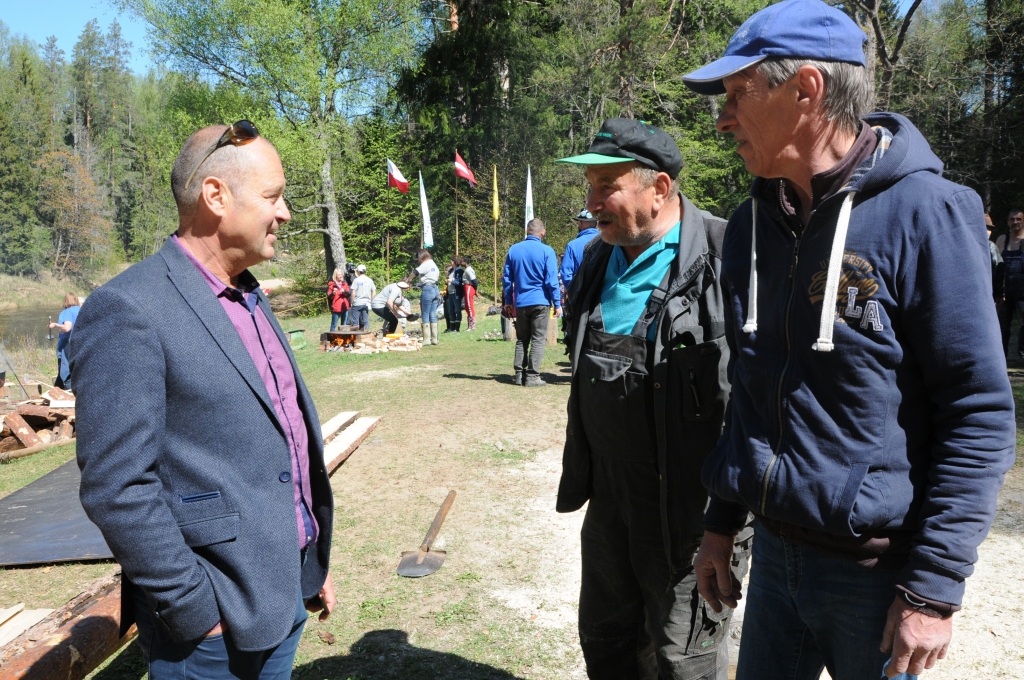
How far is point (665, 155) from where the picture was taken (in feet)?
8.58

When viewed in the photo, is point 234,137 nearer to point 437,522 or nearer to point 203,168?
point 203,168

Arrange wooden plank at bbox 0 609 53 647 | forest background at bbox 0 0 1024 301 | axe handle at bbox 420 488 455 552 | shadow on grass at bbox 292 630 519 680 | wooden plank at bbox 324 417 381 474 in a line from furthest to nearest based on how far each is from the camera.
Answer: forest background at bbox 0 0 1024 301, wooden plank at bbox 324 417 381 474, axe handle at bbox 420 488 455 552, wooden plank at bbox 0 609 53 647, shadow on grass at bbox 292 630 519 680

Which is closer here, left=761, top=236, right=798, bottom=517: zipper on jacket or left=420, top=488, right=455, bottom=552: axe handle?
left=761, top=236, right=798, bottom=517: zipper on jacket

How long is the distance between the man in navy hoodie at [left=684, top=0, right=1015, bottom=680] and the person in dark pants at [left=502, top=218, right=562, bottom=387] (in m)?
7.55

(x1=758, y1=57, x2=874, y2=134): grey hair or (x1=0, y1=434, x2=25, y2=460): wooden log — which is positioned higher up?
(x1=758, y1=57, x2=874, y2=134): grey hair

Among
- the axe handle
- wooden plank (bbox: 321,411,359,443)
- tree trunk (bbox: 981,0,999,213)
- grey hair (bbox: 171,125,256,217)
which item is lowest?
the axe handle

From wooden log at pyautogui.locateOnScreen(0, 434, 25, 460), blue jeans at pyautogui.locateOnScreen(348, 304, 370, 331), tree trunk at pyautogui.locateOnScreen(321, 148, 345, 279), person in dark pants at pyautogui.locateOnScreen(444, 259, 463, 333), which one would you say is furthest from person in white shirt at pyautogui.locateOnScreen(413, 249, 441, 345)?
tree trunk at pyautogui.locateOnScreen(321, 148, 345, 279)

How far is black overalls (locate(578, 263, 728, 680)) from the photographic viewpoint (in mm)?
2445

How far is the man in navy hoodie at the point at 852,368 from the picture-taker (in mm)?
1435

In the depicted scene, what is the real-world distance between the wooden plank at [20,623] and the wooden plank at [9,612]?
17mm

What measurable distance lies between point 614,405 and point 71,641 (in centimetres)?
244

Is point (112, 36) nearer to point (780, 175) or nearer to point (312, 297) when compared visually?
point (312, 297)

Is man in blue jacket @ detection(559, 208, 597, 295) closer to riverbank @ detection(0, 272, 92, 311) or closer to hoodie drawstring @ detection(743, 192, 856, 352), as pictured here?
hoodie drawstring @ detection(743, 192, 856, 352)

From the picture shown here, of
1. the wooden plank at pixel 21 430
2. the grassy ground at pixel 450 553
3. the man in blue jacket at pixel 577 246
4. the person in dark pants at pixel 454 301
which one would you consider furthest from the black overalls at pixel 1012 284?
the wooden plank at pixel 21 430
